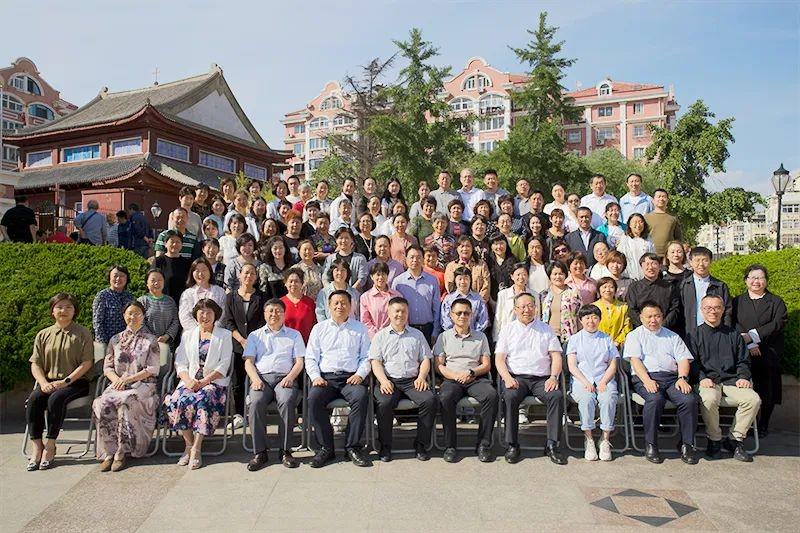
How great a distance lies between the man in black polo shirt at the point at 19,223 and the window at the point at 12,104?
2026 inches

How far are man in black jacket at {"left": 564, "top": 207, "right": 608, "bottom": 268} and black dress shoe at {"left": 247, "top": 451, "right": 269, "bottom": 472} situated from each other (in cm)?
430

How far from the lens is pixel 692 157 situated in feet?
72.0

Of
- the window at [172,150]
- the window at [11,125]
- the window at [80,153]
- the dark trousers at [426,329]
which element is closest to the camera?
the dark trousers at [426,329]

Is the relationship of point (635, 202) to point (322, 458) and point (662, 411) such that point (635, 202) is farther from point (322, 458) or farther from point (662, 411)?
point (322, 458)

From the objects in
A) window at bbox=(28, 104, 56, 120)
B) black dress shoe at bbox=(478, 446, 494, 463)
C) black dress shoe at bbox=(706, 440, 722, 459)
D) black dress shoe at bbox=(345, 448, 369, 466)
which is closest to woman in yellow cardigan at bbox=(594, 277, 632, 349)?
black dress shoe at bbox=(706, 440, 722, 459)

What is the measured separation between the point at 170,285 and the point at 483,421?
12.1 ft

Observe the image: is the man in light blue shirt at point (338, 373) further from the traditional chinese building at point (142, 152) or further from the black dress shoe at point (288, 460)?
the traditional chinese building at point (142, 152)

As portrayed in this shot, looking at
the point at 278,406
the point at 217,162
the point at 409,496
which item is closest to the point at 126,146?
the point at 217,162

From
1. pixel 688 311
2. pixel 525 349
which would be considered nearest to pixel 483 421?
pixel 525 349

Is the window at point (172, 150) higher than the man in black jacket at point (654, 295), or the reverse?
the window at point (172, 150)

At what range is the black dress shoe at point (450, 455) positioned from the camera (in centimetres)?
480

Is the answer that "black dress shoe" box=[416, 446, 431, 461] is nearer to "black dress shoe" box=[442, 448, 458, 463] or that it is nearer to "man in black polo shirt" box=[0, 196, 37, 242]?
"black dress shoe" box=[442, 448, 458, 463]

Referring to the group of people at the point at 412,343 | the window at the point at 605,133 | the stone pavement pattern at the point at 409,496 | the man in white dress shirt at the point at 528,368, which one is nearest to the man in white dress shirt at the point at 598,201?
the group of people at the point at 412,343

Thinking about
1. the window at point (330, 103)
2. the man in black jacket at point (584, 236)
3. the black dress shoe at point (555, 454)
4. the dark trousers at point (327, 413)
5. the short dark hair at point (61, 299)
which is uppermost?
the window at point (330, 103)
